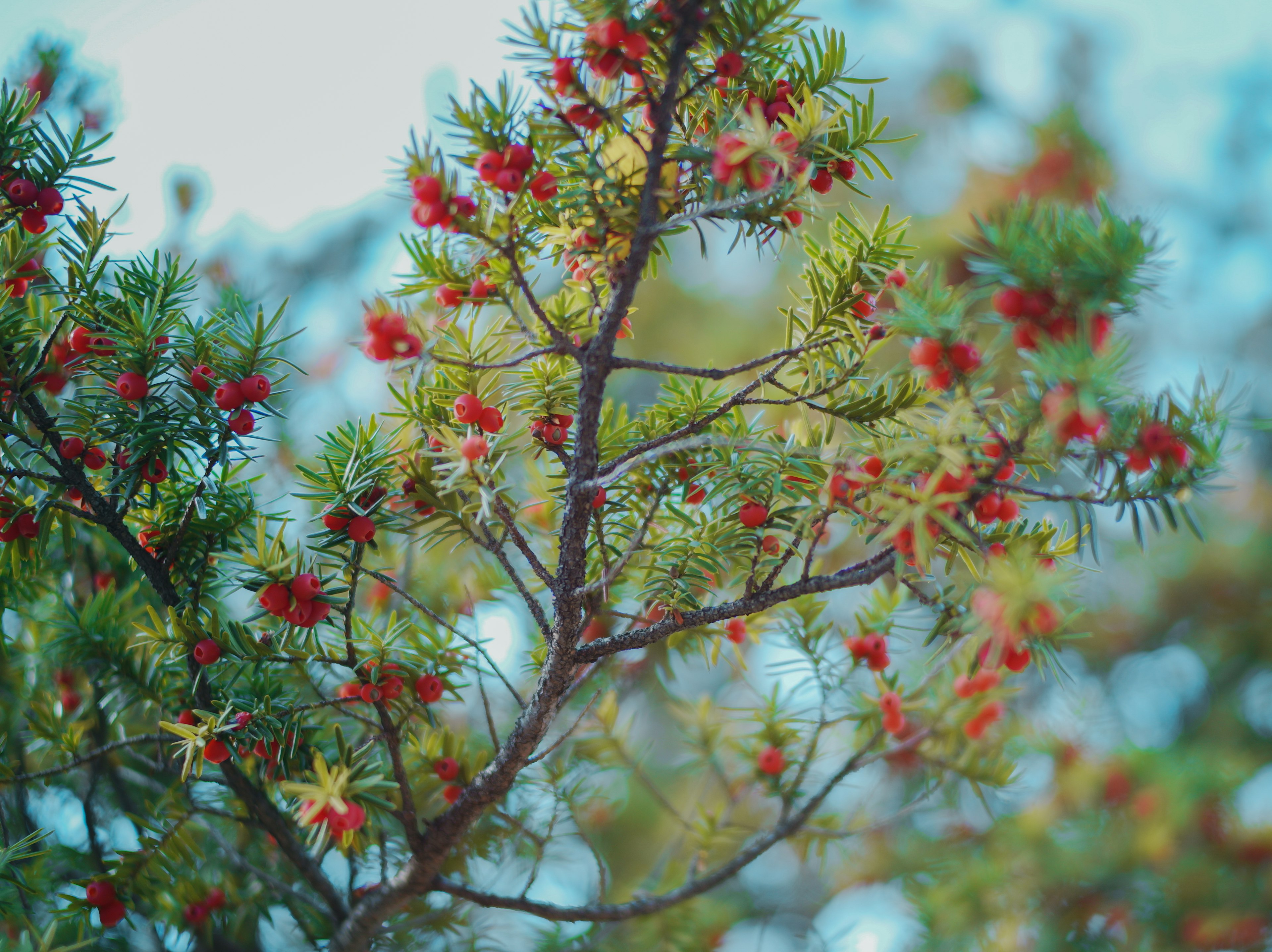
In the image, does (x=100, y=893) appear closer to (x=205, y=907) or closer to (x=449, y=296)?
(x=205, y=907)

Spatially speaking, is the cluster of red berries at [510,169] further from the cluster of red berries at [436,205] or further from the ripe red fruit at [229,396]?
the ripe red fruit at [229,396]

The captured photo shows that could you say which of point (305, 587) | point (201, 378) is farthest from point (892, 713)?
point (201, 378)

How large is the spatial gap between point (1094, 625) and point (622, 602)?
143 cm

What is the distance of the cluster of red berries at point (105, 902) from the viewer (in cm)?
55

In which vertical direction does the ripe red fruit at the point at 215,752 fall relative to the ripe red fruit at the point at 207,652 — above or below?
below

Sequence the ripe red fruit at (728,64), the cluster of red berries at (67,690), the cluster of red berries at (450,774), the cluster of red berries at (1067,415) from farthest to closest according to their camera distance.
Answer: the cluster of red berries at (67,690)
the cluster of red berries at (450,774)
the ripe red fruit at (728,64)
the cluster of red berries at (1067,415)

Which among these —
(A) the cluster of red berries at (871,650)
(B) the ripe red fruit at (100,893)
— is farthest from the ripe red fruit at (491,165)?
(B) the ripe red fruit at (100,893)

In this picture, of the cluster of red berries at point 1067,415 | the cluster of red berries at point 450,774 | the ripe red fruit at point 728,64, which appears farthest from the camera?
the cluster of red berries at point 450,774

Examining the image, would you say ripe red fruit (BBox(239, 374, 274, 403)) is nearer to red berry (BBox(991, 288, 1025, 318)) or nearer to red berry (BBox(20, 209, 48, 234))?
red berry (BBox(20, 209, 48, 234))

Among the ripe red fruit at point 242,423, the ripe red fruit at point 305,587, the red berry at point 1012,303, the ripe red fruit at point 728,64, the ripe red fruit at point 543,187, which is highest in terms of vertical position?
the ripe red fruit at point 728,64

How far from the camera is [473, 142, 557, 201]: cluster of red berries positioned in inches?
17.1

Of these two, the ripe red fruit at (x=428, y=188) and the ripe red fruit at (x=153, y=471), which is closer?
the ripe red fruit at (x=428, y=188)

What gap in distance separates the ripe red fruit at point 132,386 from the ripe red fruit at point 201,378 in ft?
0.09

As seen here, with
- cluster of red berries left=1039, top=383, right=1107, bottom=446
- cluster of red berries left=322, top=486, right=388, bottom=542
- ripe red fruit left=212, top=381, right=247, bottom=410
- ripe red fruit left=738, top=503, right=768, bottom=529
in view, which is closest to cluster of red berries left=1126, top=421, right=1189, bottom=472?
cluster of red berries left=1039, top=383, right=1107, bottom=446
